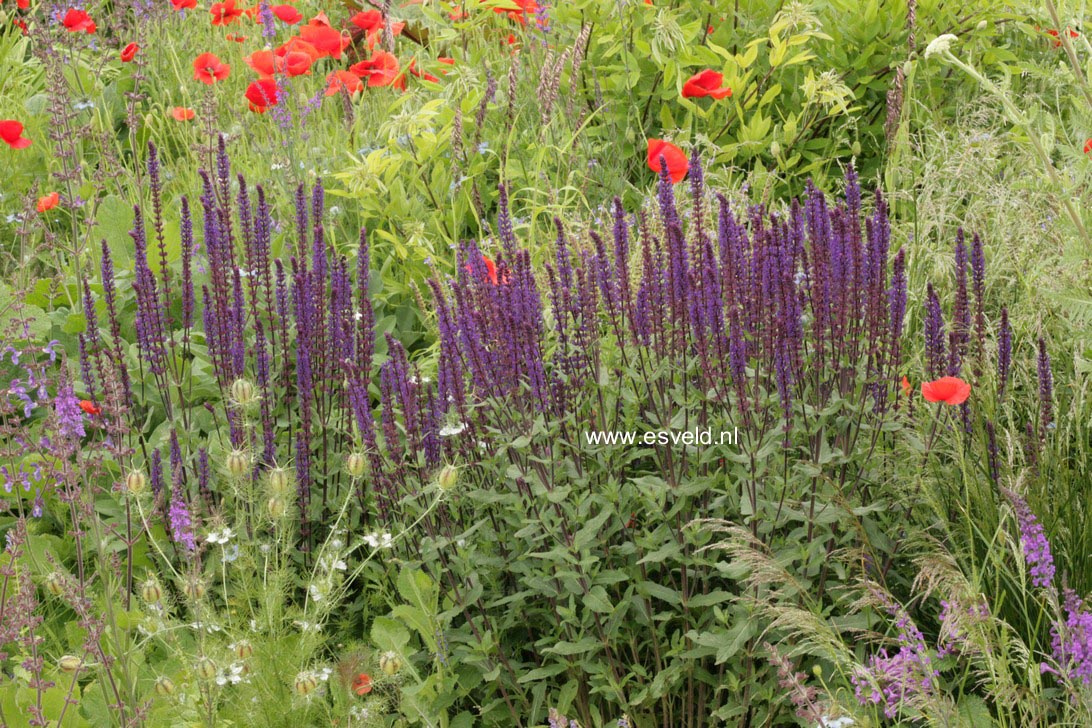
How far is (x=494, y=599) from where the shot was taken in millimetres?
2801

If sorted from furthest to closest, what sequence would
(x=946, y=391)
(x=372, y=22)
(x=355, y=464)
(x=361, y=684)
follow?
1. (x=372, y=22)
2. (x=361, y=684)
3. (x=355, y=464)
4. (x=946, y=391)

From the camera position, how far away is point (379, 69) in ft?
15.4

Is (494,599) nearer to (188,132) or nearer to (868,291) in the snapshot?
(868,291)

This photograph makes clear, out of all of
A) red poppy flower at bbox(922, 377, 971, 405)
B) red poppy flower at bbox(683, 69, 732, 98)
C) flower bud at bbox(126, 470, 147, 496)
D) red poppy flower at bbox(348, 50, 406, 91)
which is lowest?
red poppy flower at bbox(922, 377, 971, 405)

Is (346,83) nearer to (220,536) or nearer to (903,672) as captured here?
(220,536)

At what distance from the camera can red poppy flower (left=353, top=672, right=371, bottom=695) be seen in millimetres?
2533

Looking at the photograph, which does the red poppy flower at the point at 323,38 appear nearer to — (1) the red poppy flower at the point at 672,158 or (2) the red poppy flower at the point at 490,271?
(1) the red poppy flower at the point at 672,158

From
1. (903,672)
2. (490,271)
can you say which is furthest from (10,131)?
(903,672)

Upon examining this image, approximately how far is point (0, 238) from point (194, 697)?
3.19m

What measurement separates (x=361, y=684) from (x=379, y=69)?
276cm

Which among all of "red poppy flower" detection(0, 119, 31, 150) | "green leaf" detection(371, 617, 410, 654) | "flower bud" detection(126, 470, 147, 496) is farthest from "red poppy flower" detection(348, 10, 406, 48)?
"flower bud" detection(126, 470, 147, 496)

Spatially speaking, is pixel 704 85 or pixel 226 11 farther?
pixel 226 11

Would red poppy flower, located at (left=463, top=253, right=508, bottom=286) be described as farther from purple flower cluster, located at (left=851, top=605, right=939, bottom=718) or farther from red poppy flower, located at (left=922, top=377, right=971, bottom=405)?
purple flower cluster, located at (left=851, top=605, right=939, bottom=718)

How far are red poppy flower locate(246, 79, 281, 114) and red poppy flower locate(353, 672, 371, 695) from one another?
2.47m
